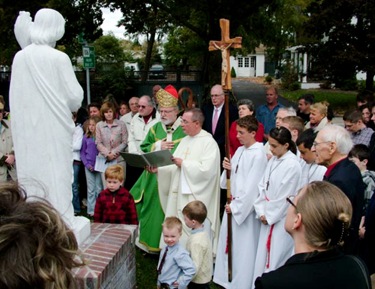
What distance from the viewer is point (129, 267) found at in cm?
437

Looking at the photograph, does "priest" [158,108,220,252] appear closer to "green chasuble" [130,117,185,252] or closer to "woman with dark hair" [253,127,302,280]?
"green chasuble" [130,117,185,252]

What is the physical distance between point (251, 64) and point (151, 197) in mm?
64632

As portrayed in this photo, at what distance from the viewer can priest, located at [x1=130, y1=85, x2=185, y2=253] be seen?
6.08 m

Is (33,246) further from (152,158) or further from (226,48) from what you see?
(226,48)

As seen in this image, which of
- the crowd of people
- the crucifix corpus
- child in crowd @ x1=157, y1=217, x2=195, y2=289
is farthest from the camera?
the crucifix corpus

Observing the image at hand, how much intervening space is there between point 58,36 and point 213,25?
13.3 m

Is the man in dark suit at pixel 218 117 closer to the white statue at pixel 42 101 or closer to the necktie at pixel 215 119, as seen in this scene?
the necktie at pixel 215 119

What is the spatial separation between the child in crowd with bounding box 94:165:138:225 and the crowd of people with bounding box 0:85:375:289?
1 centimetres

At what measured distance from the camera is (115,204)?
521 cm

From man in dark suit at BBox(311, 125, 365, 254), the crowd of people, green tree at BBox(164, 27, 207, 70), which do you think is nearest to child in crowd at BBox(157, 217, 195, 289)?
the crowd of people

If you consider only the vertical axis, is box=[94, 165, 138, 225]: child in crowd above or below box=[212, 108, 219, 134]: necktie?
below

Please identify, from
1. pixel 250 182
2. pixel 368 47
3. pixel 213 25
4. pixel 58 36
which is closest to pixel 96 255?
pixel 58 36

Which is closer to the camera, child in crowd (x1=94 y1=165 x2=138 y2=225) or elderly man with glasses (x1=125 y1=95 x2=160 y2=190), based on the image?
child in crowd (x1=94 y1=165 x2=138 y2=225)

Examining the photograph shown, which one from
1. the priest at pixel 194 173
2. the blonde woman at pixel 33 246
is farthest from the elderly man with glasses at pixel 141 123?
the blonde woman at pixel 33 246
